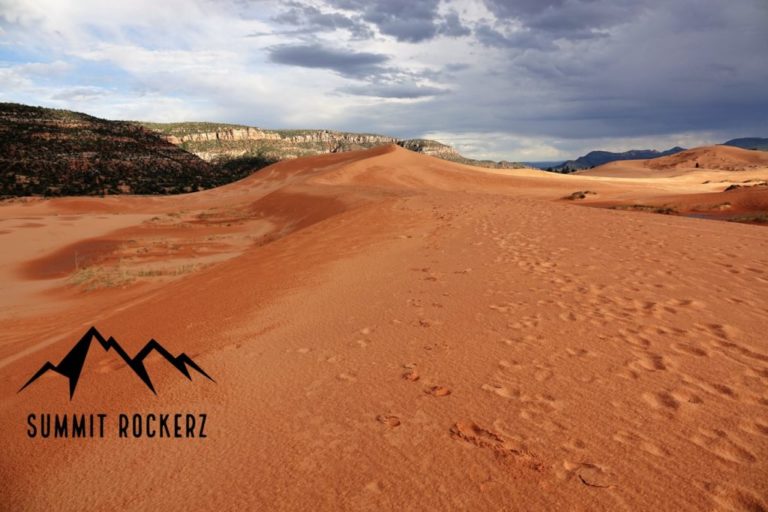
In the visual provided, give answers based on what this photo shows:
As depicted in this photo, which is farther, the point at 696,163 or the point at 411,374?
the point at 696,163

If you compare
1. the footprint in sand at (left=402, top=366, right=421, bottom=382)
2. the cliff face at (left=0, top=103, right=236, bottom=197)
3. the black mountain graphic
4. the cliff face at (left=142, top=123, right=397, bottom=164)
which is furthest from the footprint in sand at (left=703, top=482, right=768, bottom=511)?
the cliff face at (left=142, top=123, right=397, bottom=164)

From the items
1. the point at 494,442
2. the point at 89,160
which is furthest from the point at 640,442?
the point at 89,160

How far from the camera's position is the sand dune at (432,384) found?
9.30 feet

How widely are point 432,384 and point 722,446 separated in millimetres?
2080

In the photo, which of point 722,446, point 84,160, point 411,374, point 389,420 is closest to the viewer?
point 722,446

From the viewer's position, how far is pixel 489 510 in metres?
2.56

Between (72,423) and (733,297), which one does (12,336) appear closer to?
(72,423)

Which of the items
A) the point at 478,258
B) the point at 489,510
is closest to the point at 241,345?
the point at 489,510

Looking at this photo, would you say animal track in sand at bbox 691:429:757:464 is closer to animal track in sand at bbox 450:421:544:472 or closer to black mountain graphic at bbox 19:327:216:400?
animal track in sand at bbox 450:421:544:472

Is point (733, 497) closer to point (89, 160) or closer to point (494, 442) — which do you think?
point (494, 442)

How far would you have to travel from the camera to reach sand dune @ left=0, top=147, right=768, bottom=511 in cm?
283

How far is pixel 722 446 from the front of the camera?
119 inches

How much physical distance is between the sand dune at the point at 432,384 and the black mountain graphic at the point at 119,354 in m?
0.11

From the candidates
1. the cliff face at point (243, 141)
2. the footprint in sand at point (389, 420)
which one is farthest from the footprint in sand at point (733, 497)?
the cliff face at point (243, 141)
